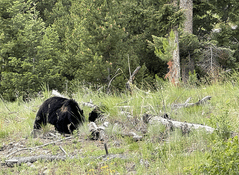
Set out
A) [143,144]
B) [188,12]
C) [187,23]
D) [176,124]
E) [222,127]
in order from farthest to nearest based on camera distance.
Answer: [187,23], [188,12], [176,124], [143,144], [222,127]

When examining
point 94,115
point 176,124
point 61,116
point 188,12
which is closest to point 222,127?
point 176,124

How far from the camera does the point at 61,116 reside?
4895mm

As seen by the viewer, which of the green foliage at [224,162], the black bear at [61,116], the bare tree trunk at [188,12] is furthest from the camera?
the bare tree trunk at [188,12]

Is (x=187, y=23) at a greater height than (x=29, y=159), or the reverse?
(x=187, y=23)

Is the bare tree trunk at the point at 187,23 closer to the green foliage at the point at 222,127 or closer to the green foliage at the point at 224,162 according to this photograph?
the green foliage at the point at 222,127

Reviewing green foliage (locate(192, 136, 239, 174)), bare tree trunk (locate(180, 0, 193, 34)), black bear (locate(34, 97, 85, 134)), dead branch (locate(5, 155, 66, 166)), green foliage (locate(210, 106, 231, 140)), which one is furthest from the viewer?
bare tree trunk (locate(180, 0, 193, 34))

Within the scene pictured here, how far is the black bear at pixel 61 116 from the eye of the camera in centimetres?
495

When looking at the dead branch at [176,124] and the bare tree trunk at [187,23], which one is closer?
the dead branch at [176,124]

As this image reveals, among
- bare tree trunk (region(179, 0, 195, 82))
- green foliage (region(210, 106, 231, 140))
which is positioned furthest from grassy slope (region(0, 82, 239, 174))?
bare tree trunk (region(179, 0, 195, 82))

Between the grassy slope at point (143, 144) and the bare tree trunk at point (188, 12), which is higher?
the bare tree trunk at point (188, 12)

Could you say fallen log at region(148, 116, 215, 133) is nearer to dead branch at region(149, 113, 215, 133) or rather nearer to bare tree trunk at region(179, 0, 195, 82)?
dead branch at region(149, 113, 215, 133)

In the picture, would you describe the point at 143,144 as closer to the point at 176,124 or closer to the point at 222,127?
the point at 176,124

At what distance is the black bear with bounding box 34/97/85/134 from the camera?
495 centimetres

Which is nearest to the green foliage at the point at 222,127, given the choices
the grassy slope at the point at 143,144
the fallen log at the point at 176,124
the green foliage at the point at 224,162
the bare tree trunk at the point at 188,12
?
the grassy slope at the point at 143,144
